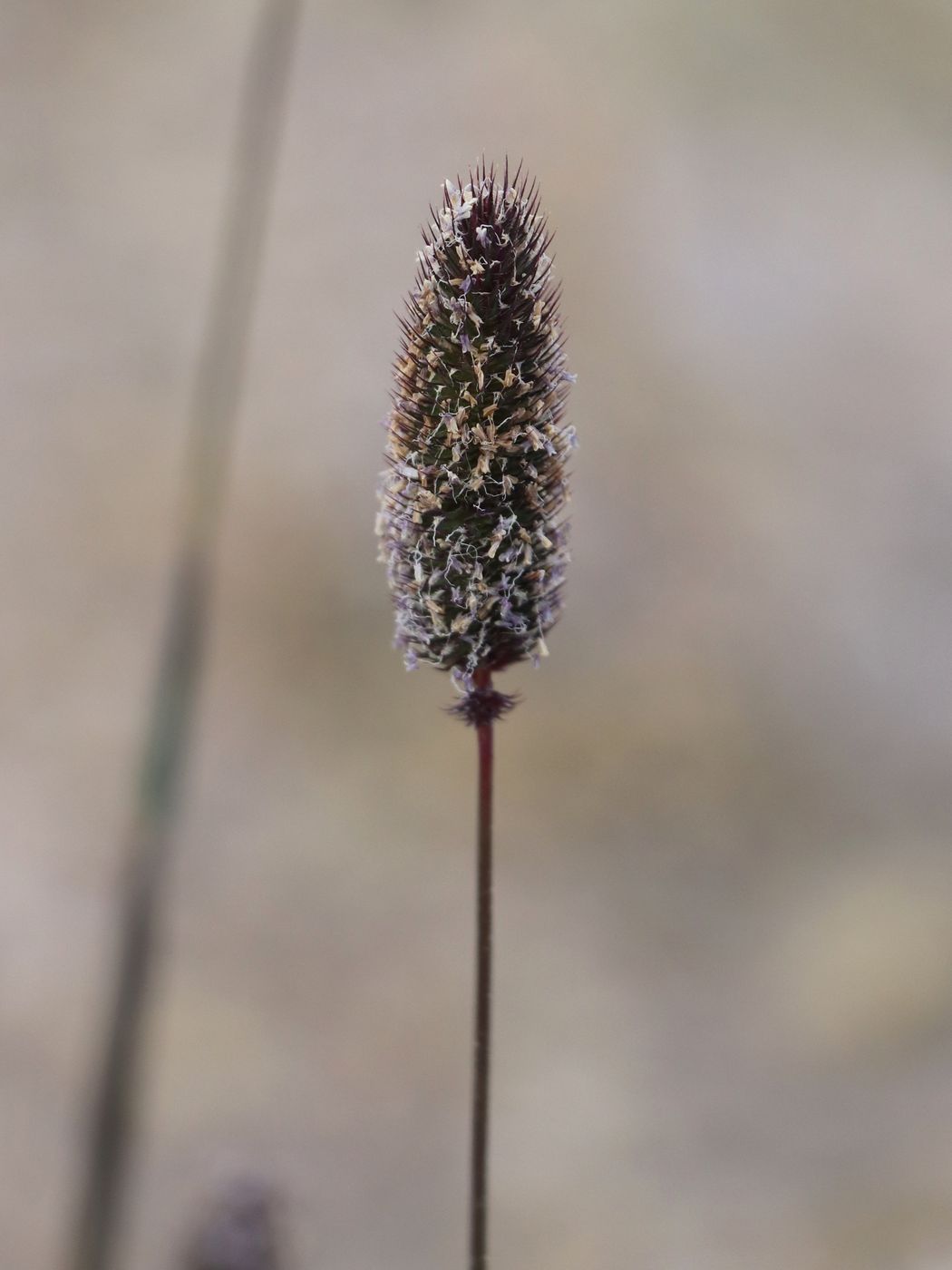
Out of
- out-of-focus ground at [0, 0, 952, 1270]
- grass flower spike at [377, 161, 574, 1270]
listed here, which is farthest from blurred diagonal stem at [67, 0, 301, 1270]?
out-of-focus ground at [0, 0, 952, 1270]

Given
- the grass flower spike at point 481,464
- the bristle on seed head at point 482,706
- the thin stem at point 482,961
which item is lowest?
the thin stem at point 482,961

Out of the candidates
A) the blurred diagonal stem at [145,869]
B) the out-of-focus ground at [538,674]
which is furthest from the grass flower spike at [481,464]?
the out-of-focus ground at [538,674]

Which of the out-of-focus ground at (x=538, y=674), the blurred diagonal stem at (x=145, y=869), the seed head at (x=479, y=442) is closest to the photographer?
the blurred diagonal stem at (x=145, y=869)

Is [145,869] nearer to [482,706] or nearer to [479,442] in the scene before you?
[482,706]

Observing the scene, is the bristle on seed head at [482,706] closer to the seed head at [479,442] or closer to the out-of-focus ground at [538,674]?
the seed head at [479,442]

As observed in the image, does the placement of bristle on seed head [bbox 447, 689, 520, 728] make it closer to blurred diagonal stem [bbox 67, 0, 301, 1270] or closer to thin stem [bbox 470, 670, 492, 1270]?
thin stem [bbox 470, 670, 492, 1270]

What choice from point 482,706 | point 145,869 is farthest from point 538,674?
point 145,869

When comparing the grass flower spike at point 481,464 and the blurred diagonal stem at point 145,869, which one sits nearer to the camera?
the blurred diagonal stem at point 145,869
